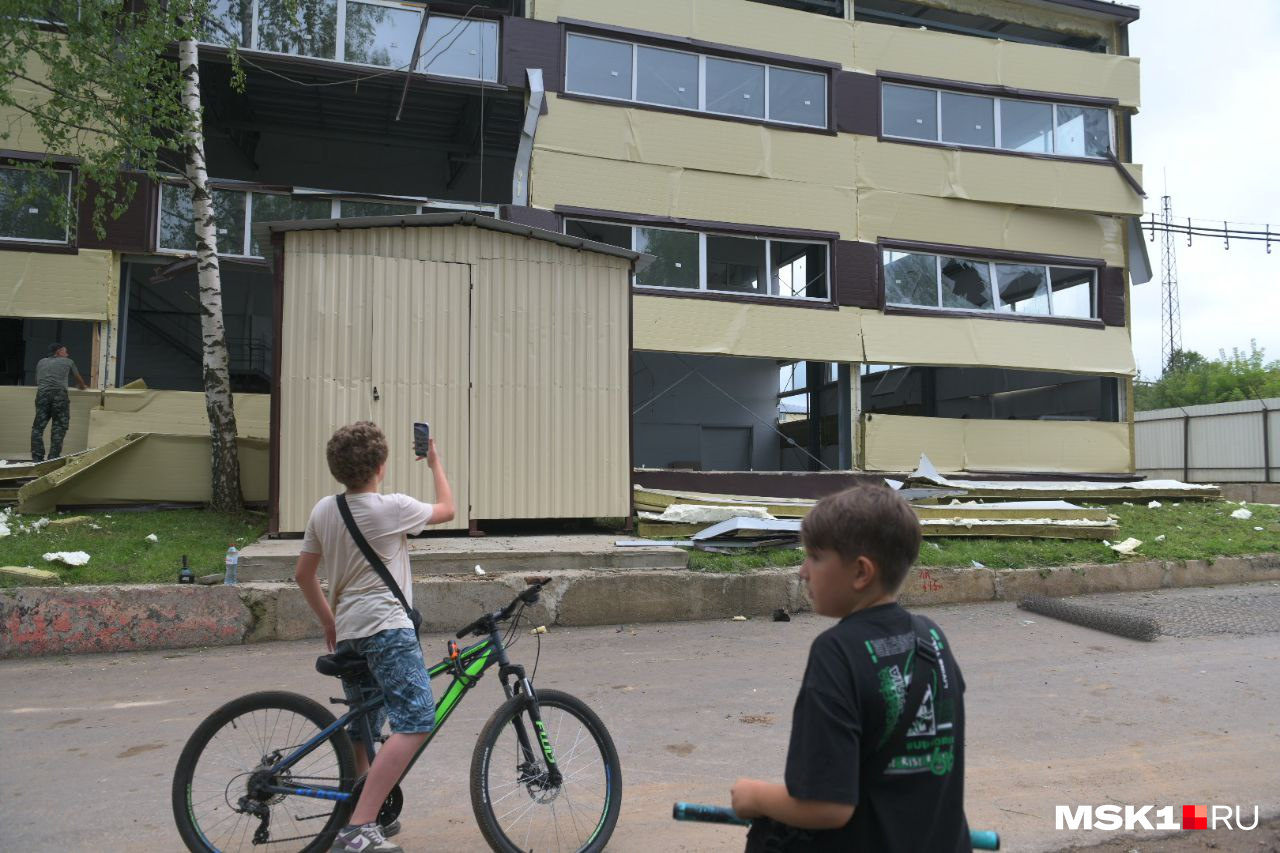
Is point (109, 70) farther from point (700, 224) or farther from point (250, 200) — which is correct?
point (700, 224)

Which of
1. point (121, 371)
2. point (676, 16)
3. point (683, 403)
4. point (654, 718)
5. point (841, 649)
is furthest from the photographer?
point (683, 403)

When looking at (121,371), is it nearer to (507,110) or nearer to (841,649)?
(507,110)

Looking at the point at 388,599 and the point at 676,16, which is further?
the point at 676,16

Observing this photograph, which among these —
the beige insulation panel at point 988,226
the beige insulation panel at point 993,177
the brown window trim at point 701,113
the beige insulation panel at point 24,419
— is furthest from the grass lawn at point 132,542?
the beige insulation panel at point 993,177

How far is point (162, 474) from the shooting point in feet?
36.3

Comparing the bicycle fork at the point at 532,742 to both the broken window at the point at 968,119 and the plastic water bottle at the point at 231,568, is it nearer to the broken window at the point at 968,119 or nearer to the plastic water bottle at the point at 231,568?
the plastic water bottle at the point at 231,568

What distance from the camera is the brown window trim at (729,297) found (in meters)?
14.8

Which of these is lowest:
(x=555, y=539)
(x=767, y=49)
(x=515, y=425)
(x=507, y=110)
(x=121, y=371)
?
(x=555, y=539)

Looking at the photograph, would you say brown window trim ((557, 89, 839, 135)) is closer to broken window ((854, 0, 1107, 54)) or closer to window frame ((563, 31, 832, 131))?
window frame ((563, 31, 832, 131))

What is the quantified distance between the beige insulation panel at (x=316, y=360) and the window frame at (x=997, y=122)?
11588 mm

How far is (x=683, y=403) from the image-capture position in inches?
725

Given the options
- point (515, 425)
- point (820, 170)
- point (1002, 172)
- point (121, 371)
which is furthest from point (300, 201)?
point (1002, 172)

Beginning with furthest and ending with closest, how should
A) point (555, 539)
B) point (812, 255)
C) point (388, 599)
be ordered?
point (812, 255), point (555, 539), point (388, 599)

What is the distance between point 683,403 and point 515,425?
9188 millimetres
